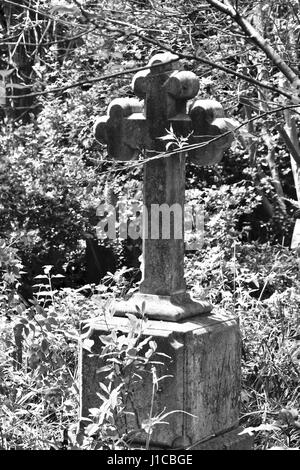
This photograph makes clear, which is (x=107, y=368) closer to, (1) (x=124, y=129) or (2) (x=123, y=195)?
(1) (x=124, y=129)

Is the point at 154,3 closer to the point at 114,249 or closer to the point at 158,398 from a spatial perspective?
the point at 158,398

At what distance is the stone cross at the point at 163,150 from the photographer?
437cm

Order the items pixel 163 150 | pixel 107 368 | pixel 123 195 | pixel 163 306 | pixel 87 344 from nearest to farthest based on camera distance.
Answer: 1. pixel 107 368
2. pixel 87 344
3. pixel 163 306
4. pixel 163 150
5. pixel 123 195

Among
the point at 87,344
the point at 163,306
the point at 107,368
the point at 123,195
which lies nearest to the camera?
the point at 107,368

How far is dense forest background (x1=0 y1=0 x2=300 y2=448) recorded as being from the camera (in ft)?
14.4

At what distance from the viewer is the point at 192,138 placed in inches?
174

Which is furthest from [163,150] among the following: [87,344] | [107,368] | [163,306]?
[107,368]

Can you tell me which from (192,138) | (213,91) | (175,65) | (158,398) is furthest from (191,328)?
(213,91)

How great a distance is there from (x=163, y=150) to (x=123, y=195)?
3362 millimetres

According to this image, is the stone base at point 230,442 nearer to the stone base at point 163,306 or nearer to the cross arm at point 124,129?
the stone base at point 163,306

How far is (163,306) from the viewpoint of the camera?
4316mm

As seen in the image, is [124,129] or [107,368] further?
[124,129]

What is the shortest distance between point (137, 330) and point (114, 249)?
4607mm

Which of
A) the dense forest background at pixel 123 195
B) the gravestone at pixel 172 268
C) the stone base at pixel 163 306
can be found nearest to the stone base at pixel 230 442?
the gravestone at pixel 172 268
